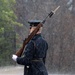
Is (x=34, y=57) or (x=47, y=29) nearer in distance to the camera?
(x=34, y=57)

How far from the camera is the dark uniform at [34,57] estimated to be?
568cm

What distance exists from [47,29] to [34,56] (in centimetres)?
1116

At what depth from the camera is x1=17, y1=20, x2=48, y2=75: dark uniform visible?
568 cm

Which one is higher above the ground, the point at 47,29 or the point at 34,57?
the point at 47,29

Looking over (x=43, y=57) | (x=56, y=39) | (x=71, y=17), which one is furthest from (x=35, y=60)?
(x=71, y=17)

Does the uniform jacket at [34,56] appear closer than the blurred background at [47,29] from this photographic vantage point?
Yes

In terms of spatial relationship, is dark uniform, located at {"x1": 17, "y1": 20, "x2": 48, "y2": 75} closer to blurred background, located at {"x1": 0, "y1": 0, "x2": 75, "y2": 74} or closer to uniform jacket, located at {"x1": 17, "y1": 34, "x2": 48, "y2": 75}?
uniform jacket, located at {"x1": 17, "y1": 34, "x2": 48, "y2": 75}

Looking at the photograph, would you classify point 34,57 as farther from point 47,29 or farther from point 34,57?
point 47,29

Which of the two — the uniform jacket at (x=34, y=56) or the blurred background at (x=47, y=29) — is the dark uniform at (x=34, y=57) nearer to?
the uniform jacket at (x=34, y=56)

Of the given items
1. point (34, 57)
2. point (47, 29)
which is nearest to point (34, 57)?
point (34, 57)

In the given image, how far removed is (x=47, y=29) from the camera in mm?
16875

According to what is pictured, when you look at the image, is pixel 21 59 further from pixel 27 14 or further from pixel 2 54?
pixel 27 14

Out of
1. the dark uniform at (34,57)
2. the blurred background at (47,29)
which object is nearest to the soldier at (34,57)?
the dark uniform at (34,57)

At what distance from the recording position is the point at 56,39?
1653 cm
